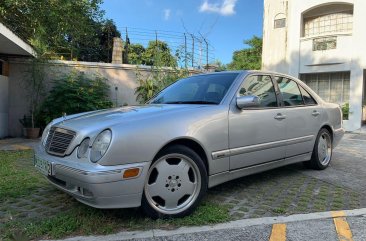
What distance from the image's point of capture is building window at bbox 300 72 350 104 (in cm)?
1661

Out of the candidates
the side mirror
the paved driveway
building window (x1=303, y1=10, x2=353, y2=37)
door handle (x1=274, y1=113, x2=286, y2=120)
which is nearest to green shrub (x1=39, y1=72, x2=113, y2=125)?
the paved driveway

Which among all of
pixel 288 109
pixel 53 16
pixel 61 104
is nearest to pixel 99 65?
pixel 61 104

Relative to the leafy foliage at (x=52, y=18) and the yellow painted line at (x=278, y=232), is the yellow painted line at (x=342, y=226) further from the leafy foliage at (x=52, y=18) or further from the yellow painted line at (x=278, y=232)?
the leafy foliage at (x=52, y=18)

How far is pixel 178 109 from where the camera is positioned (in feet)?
13.2

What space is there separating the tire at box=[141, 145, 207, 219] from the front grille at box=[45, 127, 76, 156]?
2.79 ft

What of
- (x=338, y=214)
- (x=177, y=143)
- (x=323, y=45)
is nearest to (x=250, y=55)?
(x=323, y=45)

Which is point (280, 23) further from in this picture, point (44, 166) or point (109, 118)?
point (44, 166)

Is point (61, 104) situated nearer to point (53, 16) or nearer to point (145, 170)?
point (53, 16)

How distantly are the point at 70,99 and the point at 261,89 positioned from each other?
24.8 feet

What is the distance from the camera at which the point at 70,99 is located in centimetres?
1115

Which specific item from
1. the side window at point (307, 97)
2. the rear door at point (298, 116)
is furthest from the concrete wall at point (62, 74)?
the rear door at point (298, 116)

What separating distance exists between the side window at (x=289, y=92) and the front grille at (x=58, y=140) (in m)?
3.09

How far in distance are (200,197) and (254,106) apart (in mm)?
1404

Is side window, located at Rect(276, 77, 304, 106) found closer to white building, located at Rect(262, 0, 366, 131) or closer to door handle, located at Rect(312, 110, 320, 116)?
door handle, located at Rect(312, 110, 320, 116)
